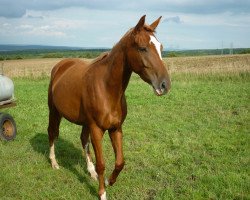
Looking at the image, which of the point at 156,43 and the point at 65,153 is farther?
the point at 65,153

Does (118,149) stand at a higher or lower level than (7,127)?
higher

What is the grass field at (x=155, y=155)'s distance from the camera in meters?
5.05

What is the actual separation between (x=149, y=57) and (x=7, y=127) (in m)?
5.47

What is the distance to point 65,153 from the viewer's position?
7109 mm

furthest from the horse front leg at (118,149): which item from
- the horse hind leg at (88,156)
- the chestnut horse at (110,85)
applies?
the horse hind leg at (88,156)

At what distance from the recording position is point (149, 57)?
12.3 ft

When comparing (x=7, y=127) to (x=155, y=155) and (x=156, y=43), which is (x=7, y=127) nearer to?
(x=155, y=155)

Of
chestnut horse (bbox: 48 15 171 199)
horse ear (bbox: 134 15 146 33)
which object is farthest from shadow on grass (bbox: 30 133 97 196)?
horse ear (bbox: 134 15 146 33)

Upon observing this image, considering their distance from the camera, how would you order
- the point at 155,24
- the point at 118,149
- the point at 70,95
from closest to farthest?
1. the point at 155,24
2. the point at 118,149
3. the point at 70,95

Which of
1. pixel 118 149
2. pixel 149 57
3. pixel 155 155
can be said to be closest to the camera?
pixel 149 57

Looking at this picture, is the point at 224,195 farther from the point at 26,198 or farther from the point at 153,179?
the point at 26,198

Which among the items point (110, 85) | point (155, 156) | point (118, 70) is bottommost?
point (155, 156)

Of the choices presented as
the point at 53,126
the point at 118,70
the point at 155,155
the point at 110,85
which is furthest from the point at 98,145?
the point at 155,155

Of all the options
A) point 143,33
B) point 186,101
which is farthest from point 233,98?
point 143,33
